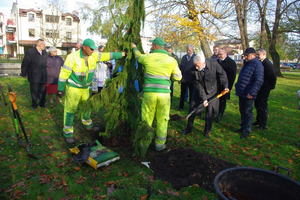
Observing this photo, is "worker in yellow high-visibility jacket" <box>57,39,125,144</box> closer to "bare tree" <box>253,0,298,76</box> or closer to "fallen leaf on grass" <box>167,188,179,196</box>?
"fallen leaf on grass" <box>167,188,179,196</box>

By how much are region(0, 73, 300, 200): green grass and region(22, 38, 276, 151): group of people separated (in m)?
0.43

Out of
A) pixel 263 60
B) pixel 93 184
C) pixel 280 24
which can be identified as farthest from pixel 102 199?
pixel 280 24

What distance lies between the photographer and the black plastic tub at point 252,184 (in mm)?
2570

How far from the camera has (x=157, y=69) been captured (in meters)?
4.36

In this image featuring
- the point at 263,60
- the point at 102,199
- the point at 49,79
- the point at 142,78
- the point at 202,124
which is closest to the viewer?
the point at 102,199

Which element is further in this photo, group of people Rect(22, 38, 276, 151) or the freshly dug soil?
group of people Rect(22, 38, 276, 151)

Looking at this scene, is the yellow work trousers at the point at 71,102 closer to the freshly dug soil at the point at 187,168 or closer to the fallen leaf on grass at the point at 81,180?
the fallen leaf on grass at the point at 81,180

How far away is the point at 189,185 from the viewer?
3658 mm

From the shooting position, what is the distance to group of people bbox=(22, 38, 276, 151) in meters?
4.45

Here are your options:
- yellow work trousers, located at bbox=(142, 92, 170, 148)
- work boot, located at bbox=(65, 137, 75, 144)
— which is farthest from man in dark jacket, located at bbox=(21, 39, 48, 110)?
yellow work trousers, located at bbox=(142, 92, 170, 148)

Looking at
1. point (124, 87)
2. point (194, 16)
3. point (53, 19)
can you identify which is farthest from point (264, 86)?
point (53, 19)

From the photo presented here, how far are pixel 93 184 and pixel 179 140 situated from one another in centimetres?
254

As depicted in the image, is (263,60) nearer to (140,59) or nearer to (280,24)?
(140,59)

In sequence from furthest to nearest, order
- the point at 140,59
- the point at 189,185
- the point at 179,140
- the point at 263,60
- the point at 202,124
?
the point at 202,124 → the point at 263,60 → the point at 179,140 → the point at 140,59 → the point at 189,185
